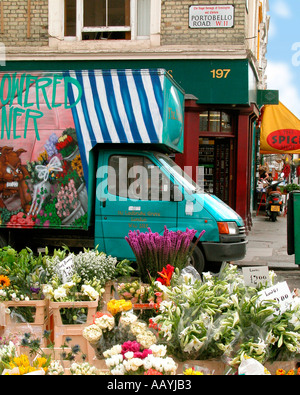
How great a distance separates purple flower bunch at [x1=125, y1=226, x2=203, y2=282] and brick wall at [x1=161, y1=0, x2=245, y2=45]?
10.7 metres

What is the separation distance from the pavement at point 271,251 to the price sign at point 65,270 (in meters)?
5.21

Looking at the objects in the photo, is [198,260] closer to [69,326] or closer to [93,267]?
[93,267]

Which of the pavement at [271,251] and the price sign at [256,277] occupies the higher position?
the price sign at [256,277]

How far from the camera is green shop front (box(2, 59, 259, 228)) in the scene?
14078mm

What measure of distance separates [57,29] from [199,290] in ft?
41.5

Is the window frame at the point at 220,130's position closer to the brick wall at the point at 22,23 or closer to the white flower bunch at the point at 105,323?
the brick wall at the point at 22,23

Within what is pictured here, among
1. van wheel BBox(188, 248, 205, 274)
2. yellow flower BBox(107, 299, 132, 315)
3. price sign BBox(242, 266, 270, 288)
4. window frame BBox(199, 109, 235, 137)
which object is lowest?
van wheel BBox(188, 248, 205, 274)

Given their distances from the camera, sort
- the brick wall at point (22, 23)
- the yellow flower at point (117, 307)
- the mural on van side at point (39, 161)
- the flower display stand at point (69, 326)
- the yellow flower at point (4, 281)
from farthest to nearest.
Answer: the brick wall at point (22, 23)
the mural on van side at point (39, 161)
the yellow flower at point (4, 281)
the flower display stand at point (69, 326)
the yellow flower at point (117, 307)

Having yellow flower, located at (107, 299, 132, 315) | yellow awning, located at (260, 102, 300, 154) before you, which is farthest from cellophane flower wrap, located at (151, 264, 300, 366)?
yellow awning, located at (260, 102, 300, 154)

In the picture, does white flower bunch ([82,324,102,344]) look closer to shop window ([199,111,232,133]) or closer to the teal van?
the teal van

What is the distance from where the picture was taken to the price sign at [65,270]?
13.3 feet

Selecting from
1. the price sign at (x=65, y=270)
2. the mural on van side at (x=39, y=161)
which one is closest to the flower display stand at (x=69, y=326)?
the price sign at (x=65, y=270)

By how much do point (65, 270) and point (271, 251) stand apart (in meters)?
9.14
